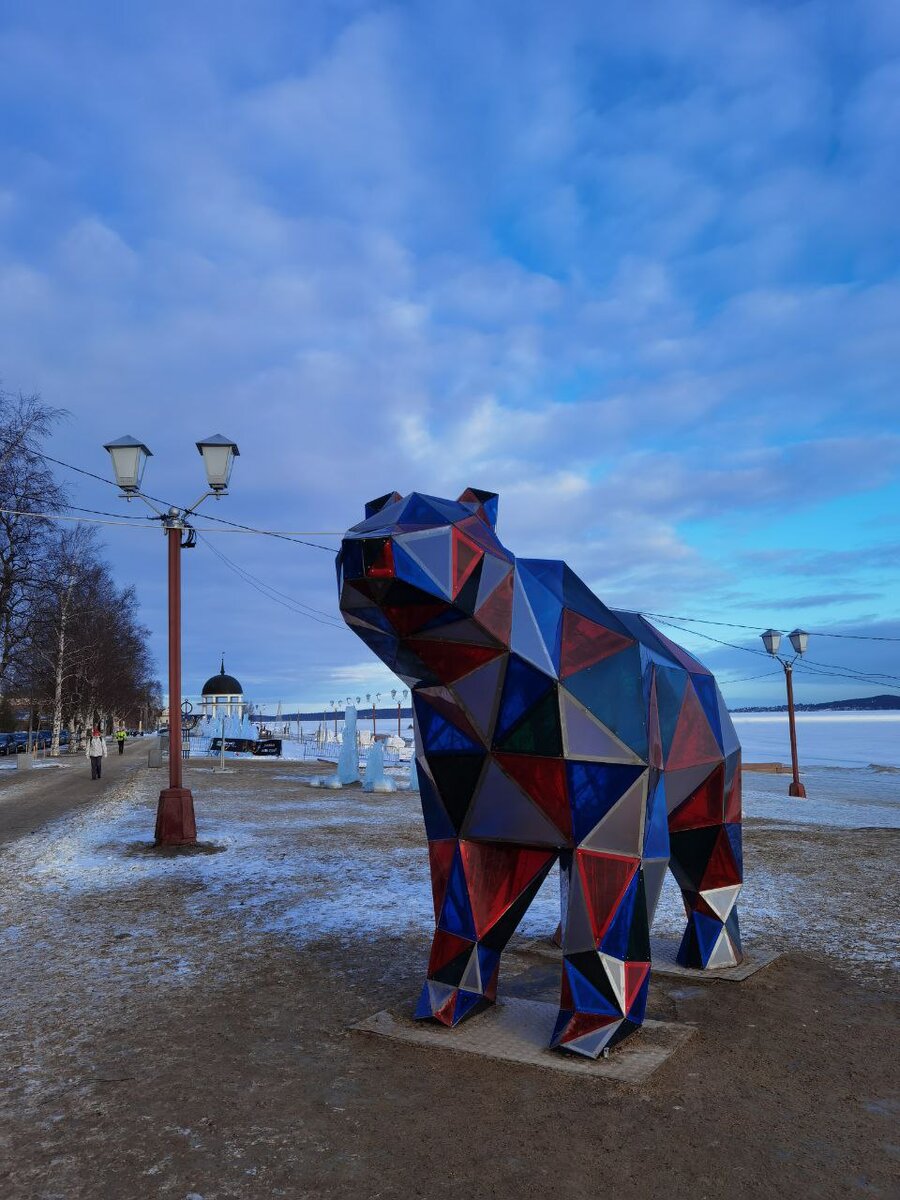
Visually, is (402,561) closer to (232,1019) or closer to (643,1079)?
(643,1079)

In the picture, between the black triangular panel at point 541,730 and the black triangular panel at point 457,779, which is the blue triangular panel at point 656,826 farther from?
the black triangular panel at point 457,779

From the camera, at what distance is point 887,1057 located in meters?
4.28

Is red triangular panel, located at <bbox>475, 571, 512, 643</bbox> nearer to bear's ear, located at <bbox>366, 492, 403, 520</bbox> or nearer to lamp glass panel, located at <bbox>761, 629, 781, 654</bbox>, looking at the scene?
bear's ear, located at <bbox>366, 492, 403, 520</bbox>

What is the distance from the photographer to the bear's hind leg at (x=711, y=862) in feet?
17.9

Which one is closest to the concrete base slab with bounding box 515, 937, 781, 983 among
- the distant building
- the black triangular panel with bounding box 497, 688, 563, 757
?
the black triangular panel with bounding box 497, 688, 563, 757

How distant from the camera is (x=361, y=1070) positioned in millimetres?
4059

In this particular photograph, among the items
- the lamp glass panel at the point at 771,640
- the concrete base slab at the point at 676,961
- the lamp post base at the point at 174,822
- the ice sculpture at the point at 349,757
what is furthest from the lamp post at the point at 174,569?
the lamp glass panel at the point at 771,640

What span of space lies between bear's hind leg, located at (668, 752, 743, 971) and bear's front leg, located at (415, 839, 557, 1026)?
134 cm

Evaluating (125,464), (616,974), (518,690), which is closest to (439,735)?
(518,690)

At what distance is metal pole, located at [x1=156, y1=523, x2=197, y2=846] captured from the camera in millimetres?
11148

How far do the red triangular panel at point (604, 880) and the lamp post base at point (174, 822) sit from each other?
27.3 feet

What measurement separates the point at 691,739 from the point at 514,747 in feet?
4.87

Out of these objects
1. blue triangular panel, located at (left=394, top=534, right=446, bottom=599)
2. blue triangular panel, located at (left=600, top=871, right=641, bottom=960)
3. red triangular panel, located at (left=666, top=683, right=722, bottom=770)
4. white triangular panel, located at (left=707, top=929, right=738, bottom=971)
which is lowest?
white triangular panel, located at (left=707, top=929, right=738, bottom=971)

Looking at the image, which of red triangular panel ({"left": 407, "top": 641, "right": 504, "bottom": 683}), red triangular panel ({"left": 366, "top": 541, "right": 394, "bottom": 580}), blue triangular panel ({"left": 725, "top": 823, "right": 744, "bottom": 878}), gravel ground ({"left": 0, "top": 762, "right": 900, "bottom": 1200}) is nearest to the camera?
gravel ground ({"left": 0, "top": 762, "right": 900, "bottom": 1200})
